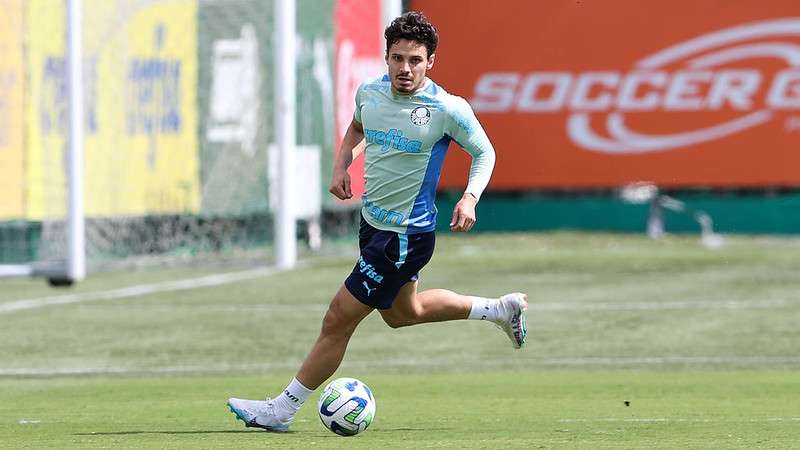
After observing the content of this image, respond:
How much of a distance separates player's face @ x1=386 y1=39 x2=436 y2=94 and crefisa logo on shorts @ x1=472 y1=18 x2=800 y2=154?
1881cm

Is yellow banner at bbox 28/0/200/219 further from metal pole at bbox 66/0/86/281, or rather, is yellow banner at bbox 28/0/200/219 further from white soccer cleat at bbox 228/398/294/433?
white soccer cleat at bbox 228/398/294/433

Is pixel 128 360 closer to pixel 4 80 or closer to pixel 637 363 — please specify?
pixel 637 363

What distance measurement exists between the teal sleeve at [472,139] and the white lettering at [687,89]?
1871 cm

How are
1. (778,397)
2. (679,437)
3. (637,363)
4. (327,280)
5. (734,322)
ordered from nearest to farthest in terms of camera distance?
(679,437)
(778,397)
(637,363)
(734,322)
(327,280)

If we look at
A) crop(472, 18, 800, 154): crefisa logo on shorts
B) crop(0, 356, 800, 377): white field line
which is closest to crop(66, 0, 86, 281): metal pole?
crop(0, 356, 800, 377): white field line

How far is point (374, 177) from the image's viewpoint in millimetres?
8219

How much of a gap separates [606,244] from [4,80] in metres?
9.76

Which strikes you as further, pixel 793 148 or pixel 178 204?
pixel 793 148

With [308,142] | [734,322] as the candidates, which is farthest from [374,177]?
[308,142]

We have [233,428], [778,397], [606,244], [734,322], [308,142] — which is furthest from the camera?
[606,244]

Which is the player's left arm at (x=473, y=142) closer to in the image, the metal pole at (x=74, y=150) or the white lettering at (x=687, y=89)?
the metal pole at (x=74, y=150)

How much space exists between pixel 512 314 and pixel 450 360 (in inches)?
150

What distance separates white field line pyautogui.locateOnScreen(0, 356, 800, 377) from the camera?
1201cm

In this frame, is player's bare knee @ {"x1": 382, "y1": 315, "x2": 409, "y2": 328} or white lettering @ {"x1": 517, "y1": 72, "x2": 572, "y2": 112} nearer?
player's bare knee @ {"x1": 382, "y1": 315, "x2": 409, "y2": 328}
